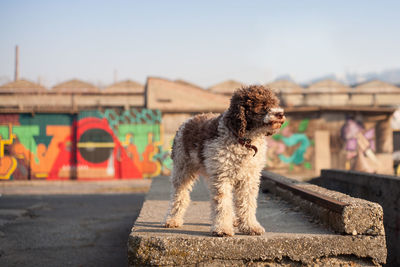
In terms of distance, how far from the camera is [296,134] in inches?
781

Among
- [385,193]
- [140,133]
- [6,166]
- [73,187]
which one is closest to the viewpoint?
[385,193]

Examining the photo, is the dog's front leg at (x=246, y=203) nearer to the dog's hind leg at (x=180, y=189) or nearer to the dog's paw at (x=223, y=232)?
the dog's paw at (x=223, y=232)

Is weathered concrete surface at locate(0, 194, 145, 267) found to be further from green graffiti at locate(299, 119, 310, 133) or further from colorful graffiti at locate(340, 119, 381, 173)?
colorful graffiti at locate(340, 119, 381, 173)

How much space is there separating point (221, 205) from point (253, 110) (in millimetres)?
1055

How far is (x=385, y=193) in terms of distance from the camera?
21.4 feet

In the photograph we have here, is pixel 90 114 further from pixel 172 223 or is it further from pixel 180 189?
pixel 172 223

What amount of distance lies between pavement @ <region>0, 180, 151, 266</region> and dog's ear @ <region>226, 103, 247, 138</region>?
3.21 meters

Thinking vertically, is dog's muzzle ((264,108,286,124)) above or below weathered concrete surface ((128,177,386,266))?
above

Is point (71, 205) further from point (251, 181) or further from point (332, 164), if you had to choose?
point (332, 164)

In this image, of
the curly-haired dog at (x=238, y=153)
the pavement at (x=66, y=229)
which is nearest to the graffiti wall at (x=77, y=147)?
the pavement at (x=66, y=229)

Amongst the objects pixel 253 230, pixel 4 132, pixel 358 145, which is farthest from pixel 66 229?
pixel 358 145

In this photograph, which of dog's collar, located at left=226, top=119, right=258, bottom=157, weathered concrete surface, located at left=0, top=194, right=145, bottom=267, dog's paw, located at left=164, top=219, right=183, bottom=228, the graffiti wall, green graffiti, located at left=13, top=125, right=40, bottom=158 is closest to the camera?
dog's collar, located at left=226, top=119, right=258, bottom=157

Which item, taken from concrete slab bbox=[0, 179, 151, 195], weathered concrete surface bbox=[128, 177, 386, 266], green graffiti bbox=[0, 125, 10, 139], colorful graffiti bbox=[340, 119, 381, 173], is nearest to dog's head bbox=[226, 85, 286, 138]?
weathered concrete surface bbox=[128, 177, 386, 266]

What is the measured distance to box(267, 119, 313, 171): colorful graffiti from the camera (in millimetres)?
19781
